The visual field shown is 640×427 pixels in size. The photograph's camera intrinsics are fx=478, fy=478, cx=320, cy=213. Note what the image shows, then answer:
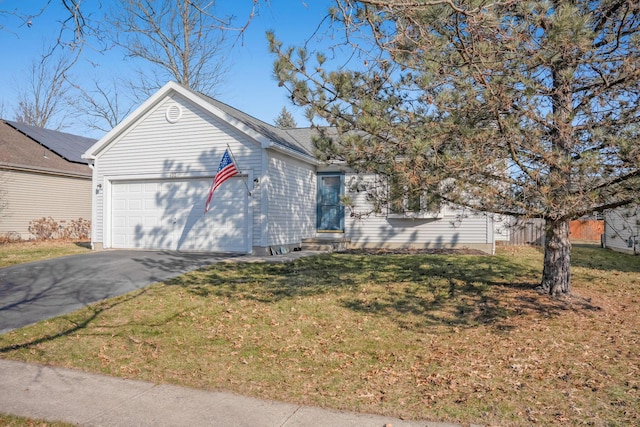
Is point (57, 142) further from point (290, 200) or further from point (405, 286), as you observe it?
point (405, 286)

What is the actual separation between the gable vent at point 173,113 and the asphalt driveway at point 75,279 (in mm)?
4021

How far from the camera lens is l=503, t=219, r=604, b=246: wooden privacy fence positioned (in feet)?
60.4

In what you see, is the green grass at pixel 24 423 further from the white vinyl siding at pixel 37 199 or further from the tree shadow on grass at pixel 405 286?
the white vinyl siding at pixel 37 199

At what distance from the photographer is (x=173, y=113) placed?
1440 centimetres

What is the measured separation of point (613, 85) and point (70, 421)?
742cm

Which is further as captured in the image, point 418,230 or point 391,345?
point 418,230

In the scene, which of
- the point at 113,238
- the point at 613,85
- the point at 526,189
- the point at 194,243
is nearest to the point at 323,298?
the point at 526,189

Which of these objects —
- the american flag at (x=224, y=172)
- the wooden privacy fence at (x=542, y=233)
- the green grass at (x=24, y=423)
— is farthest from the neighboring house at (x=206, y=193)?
the green grass at (x=24, y=423)

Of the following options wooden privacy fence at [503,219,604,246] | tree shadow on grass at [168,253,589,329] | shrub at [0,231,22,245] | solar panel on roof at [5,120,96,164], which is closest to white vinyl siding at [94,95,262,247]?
tree shadow on grass at [168,253,589,329]

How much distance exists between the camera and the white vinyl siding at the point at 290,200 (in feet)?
45.0

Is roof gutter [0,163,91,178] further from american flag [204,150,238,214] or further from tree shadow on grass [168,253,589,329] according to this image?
tree shadow on grass [168,253,589,329]

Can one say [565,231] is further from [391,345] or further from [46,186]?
[46,186]

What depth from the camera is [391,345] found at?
236 inches

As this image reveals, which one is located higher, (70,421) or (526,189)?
(526,189)
